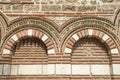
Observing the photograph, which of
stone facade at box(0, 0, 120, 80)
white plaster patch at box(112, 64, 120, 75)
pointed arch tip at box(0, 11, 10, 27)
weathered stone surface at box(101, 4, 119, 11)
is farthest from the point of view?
weathered stone surface at box(101, 4, 119, 11)

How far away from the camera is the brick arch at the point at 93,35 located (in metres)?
8.20

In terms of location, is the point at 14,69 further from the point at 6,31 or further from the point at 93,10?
the point at 93,10

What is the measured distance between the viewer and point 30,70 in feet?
27.2

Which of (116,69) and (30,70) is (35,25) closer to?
(30,70)

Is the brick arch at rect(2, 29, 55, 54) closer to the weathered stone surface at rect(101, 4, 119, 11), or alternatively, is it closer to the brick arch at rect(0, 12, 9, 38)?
the brick arch at rect(0, 12, 9, 38)

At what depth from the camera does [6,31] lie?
8430 mm

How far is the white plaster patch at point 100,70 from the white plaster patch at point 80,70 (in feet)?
0.59

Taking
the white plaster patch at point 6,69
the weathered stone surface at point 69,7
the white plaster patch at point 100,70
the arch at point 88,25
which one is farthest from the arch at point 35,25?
the white plaster patch at point 100,70

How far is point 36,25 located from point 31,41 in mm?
640

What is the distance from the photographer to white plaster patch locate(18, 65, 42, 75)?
8258mm

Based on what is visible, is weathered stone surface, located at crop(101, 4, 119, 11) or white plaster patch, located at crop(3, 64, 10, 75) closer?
white plaster patch, located at crop(3, 64, 10, 75)

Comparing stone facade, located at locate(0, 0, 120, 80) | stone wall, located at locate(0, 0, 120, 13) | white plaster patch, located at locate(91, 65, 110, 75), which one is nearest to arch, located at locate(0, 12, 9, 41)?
stone facade, located at locate(0, 0, 120, 80)

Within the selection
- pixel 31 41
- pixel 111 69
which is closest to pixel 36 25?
pixel 31 41

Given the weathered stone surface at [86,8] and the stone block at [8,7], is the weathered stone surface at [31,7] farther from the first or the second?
the weathered stone surface at [86,8]
